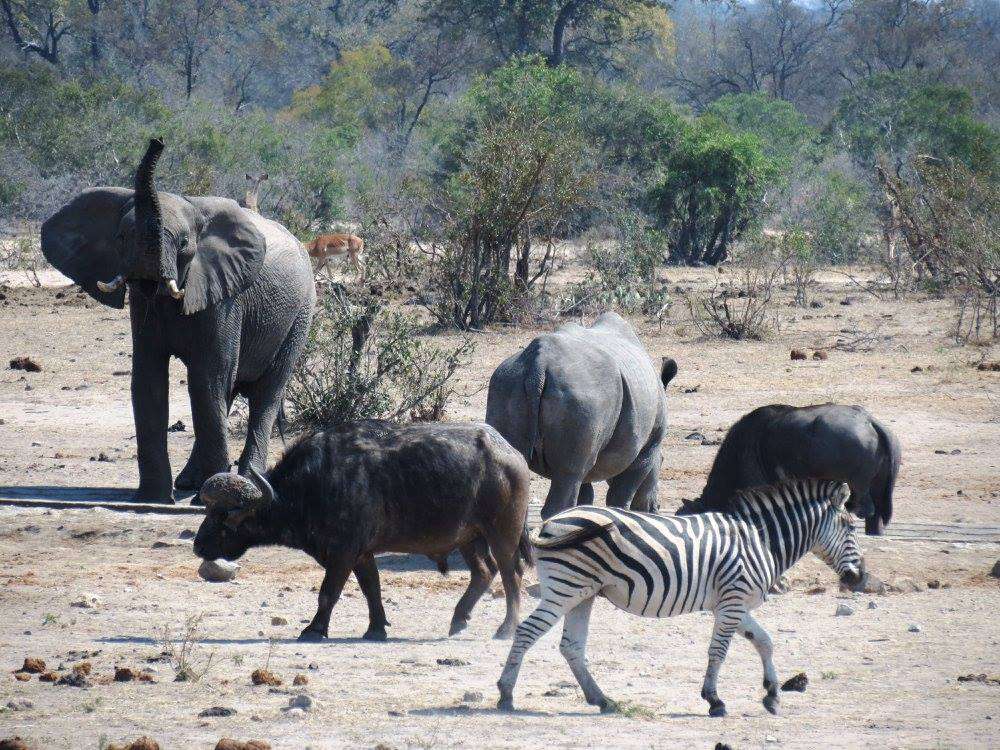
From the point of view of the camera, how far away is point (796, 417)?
34.8 feet

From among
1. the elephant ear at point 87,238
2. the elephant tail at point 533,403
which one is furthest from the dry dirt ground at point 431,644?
the elephant ear at point 87,238

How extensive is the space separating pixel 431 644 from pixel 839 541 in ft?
6.66

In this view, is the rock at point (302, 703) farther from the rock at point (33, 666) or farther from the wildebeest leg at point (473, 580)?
the wildebeest leg at point (473, 580)

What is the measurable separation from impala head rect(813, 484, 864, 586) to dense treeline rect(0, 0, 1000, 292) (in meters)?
13.0

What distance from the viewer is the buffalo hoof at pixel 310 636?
7473 millimetres

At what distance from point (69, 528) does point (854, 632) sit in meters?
5.05

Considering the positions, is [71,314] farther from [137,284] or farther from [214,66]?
[214,66]

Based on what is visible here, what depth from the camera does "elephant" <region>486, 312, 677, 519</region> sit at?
930 centimetres

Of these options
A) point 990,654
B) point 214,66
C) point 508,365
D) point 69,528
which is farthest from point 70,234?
point 214,66

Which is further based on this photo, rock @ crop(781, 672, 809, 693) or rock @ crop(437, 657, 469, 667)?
rock @ crop(437, 657, 469, 667)

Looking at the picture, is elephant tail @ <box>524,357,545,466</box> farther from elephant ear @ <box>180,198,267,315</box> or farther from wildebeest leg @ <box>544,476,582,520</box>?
elephant ear @ <box>180,198,267,315</box>

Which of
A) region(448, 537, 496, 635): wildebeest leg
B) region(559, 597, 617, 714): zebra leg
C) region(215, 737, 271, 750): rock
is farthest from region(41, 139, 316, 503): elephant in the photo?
region(215, 737, 271, 750): rock

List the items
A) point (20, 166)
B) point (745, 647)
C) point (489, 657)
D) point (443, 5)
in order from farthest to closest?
1. point (443, 5)
2. point (20, 166)
3. point (745, 647)
4. point (489, 657)

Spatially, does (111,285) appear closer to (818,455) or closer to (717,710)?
(818,455)
